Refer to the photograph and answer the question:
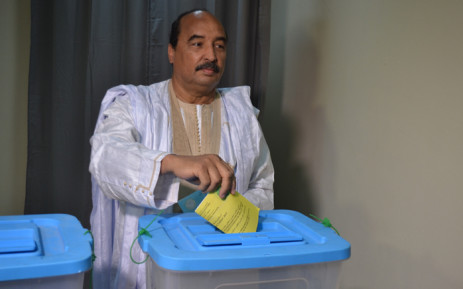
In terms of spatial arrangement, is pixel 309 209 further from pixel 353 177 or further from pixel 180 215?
pixel 180 215

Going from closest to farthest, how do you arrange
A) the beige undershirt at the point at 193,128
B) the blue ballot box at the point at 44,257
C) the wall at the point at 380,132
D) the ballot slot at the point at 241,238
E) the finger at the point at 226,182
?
1. the blue ballot box at the point at 44,257
2. the ballot slot at the point at 241,238
3. the finger at the point at 226,182
4. the wall at the point at 380,132
5. the beige undershirt at the point at 193,128

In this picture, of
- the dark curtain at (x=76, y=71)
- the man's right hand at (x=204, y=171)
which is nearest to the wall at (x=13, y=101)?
the dark curtain at (x=76, y=71)

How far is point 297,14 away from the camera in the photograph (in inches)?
90.4

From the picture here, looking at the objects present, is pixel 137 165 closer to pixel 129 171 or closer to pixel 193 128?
pixel 129 171

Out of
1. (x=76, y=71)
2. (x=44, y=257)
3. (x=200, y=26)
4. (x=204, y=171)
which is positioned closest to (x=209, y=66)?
(x=200, y=26)

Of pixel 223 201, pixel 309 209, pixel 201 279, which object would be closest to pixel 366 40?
pixel 309 209

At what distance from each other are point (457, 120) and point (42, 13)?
1.55 m

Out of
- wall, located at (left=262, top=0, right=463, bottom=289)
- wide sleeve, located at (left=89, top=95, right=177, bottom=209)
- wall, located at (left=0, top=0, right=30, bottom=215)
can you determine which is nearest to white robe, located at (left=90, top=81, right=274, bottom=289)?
wide sleeve, located at (left=89, top=95, right=177, bottom=209)

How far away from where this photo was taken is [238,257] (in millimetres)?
871

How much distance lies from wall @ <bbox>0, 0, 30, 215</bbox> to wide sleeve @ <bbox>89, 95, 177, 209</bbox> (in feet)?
2.60

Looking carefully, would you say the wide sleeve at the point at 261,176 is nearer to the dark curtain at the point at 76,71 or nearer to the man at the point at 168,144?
the man at the point at 168,144

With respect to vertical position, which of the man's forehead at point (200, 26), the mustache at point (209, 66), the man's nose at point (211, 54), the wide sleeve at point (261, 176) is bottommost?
the wide sleeve at point (261, 176)

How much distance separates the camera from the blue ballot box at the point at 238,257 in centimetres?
87

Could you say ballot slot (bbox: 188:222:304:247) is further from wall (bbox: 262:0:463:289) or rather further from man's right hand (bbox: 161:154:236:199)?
wall (bbox: 262:0:463:289)
